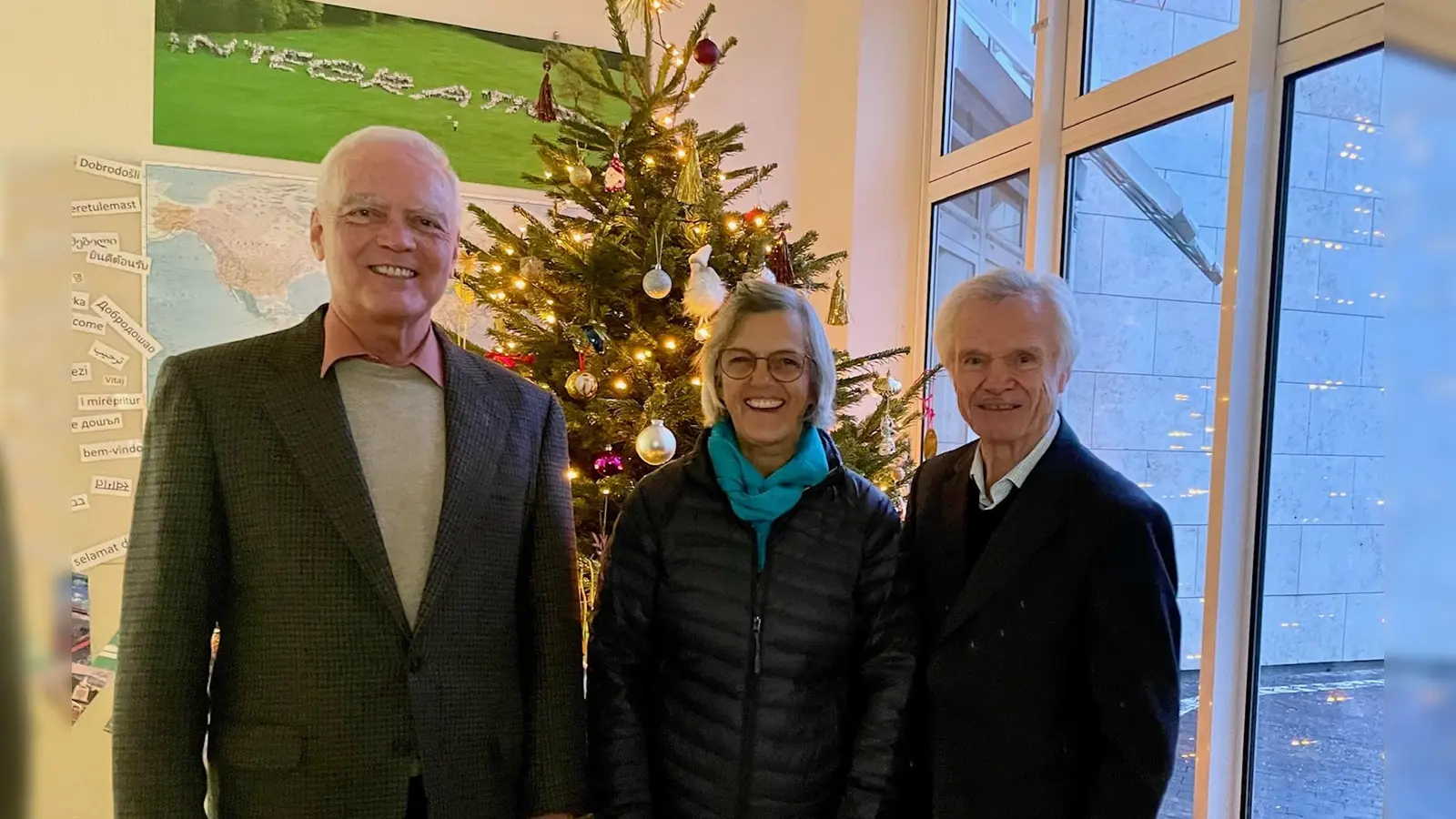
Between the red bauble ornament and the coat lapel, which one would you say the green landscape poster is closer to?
the red bauble ornament

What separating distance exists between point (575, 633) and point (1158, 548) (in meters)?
0.84

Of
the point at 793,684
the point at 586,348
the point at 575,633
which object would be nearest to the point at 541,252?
the point at 586,348

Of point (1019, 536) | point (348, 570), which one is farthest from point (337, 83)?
point (1019, 536)

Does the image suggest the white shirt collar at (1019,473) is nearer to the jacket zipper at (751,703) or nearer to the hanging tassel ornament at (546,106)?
the jacket zipper at (751,703)

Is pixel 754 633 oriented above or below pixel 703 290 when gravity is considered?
below

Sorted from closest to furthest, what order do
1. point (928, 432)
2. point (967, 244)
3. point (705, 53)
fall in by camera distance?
point (705, 53) → point (928, 432) → point (967, 244)

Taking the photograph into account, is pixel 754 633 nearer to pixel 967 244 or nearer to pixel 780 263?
pixel 780 263

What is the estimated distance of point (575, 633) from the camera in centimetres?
130

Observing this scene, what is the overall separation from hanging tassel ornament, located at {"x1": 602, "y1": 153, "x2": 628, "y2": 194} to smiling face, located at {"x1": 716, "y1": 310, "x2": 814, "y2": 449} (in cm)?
90

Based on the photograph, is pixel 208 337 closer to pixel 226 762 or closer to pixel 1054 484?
pixel 226 762

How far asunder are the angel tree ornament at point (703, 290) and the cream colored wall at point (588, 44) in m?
1.06

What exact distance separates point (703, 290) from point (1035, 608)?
3.17 feet

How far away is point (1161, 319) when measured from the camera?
2.50m

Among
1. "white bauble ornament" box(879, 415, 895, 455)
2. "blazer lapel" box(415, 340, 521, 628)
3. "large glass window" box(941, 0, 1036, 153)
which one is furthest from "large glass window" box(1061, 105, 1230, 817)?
"blazer lapel" box(415, 340, 521, 628)
